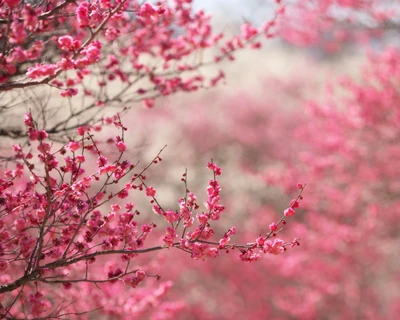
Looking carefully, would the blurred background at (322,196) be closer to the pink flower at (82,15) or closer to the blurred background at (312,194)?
the blurred background at (312,194)

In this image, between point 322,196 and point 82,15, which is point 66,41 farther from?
point 322,196

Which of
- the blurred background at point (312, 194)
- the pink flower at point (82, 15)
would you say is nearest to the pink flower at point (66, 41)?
the pink flower at point (82, 15)

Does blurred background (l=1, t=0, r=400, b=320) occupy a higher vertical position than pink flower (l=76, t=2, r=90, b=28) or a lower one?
lower

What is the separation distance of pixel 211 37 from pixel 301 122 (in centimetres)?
1537

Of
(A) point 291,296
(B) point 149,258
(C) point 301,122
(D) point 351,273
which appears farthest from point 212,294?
(C) point 301,122

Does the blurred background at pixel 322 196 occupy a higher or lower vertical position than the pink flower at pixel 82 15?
lower

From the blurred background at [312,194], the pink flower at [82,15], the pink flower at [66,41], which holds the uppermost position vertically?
the pink flower at [82,15]

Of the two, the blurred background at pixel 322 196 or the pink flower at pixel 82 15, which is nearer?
the pink flower at pixel 82 15

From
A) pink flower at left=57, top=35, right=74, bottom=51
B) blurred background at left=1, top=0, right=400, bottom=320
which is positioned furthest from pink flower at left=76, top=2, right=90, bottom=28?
blurred background at left=1, top=0, right=400, bottom=320

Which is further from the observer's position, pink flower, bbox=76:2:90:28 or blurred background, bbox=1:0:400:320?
blurred background, bbox=1:0:400:320

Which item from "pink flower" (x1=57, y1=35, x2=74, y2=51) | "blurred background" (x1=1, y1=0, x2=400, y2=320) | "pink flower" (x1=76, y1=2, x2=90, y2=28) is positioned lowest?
"blurred background" (x1=1, y1=0, x2=400, y2=320)

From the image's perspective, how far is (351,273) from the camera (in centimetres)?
1119

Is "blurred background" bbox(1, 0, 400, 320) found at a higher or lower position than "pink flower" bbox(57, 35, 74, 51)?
lower

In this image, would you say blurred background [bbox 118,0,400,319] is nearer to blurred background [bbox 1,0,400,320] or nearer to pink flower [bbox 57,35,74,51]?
blurred background [bbox 1,0,400,320]
